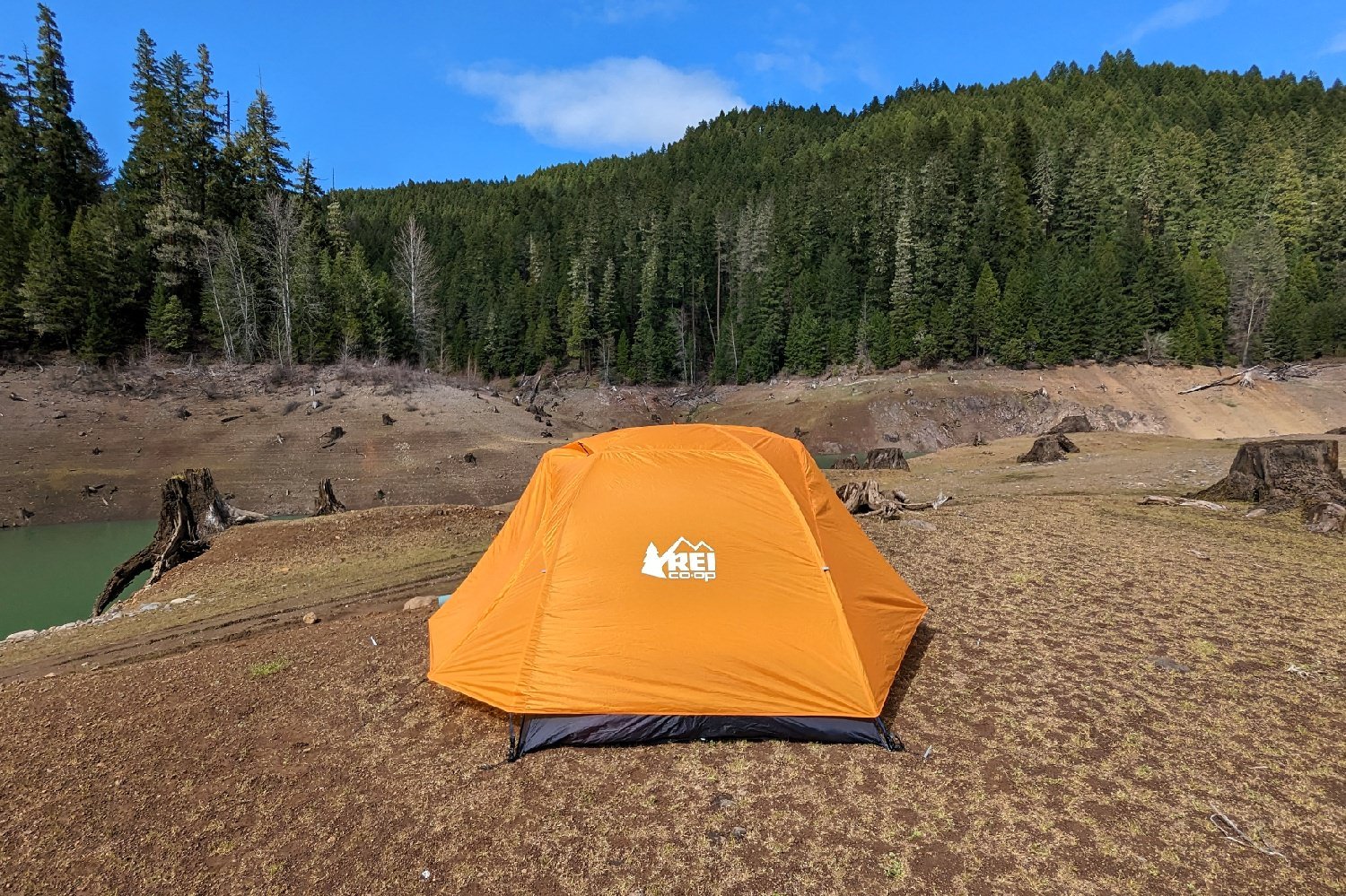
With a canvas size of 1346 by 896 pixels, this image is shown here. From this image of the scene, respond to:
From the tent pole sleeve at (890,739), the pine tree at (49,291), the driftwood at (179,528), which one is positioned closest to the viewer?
the tent pole sleeve at (890,739)

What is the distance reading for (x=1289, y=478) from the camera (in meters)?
12.2

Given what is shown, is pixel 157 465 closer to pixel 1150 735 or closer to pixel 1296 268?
pixel 1150 735

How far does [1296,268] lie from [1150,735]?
74.4 meters

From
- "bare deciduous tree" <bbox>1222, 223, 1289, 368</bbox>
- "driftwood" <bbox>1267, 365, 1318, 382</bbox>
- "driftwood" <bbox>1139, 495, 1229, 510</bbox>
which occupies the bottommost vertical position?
"driftwood" <bbox>1139, 495, 1229, 510</bbox>

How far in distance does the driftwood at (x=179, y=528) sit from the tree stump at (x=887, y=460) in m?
22.3

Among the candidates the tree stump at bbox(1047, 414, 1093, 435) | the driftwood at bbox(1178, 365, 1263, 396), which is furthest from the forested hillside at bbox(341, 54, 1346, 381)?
the tree stump at bbox(1047, 414, 1093, 435)

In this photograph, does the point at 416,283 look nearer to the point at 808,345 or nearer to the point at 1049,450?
the point at 808,345

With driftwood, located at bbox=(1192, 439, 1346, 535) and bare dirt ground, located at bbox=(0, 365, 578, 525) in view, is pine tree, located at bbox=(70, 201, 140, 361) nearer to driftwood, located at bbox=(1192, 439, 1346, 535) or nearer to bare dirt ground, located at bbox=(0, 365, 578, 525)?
bare dirt ground, located at bbox=(0, 365, 578, 525)

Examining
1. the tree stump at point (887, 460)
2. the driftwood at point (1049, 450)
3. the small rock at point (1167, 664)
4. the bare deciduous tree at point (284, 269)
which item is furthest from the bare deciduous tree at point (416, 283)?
the small rock at point (1167, 664)

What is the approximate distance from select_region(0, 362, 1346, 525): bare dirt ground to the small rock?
2612 cm

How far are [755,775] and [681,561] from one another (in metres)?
1.73

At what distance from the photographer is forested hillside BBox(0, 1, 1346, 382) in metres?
43.9

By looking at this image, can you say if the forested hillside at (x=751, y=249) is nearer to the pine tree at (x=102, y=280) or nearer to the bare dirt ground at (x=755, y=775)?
the pine tree at (x=102, y=280)

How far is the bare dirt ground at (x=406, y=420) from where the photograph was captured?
90.4 feet
